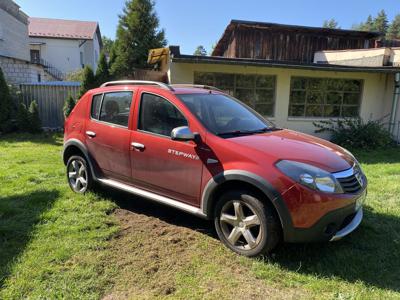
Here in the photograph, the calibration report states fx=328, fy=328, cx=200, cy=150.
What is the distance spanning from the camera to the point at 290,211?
3016 millimetres

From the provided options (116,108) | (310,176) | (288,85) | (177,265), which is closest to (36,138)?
(116,108)

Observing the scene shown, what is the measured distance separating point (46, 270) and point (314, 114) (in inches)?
449

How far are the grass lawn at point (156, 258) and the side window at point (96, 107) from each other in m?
1.23

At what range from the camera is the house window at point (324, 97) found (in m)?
12.2

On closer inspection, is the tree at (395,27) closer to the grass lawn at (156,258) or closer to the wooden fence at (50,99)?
the wooden fence at (50,99)

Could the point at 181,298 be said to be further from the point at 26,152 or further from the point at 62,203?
the point at 26,152

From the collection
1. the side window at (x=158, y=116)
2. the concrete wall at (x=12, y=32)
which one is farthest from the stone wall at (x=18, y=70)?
the side window at (x=158, y=116)

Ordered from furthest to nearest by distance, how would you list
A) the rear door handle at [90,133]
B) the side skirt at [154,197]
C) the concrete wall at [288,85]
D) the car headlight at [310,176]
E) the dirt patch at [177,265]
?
1. the concrete wall at [288,85]
2. the rear door handle at [90,133]
3. the side skirt at [154,197]
4. the car headlight at [310,176]
5. the dirt patch at [177,265]

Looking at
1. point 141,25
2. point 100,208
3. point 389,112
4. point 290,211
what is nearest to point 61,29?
point 141,25

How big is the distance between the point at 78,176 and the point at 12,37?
67.2 ft

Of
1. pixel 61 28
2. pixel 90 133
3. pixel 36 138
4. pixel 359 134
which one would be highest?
pixel 61 28

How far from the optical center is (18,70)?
1941 cm

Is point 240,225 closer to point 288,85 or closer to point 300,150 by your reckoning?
point 300,150

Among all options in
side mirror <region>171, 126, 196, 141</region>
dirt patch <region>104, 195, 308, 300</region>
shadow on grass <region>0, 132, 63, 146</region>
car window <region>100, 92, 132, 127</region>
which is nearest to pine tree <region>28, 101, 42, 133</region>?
shadow on grass <region>0, 132, 63, 146</region>
